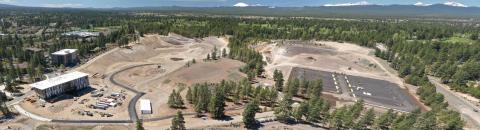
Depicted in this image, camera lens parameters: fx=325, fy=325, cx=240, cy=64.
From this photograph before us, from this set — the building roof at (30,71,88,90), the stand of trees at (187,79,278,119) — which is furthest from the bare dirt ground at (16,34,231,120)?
the stand of trees at (187,79,278,119)

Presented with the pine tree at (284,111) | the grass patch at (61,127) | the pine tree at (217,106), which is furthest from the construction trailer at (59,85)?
the pine tree at (284,111)

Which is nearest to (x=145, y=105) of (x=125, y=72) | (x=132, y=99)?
(x=132, y=99)

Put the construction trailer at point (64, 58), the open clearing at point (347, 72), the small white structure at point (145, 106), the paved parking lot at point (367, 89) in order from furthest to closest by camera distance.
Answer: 1. the construction trailer at point (64, 58)
2. the open clearing at point (347, 72)
3. the paved parking lot at point (367, 89)
4. the small white structure at point (145, 106)

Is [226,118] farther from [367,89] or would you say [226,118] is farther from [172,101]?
[367,89]

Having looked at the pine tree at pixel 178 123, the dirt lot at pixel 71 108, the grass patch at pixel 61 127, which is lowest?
the grass patch at pixel 61 127

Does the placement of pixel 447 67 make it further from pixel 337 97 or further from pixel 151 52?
pixel 151 52

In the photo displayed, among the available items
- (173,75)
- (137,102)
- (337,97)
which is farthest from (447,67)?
(137,102)

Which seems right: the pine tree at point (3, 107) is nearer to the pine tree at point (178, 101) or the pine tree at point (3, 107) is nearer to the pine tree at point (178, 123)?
the pine tree at point (178, 101)
